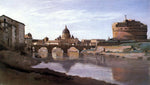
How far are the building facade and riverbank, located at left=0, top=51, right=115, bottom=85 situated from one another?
381 mm

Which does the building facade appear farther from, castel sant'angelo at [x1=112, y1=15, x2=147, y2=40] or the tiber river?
castel sant'angelo at [x1=112, y1=15, x2=147, y2=40]

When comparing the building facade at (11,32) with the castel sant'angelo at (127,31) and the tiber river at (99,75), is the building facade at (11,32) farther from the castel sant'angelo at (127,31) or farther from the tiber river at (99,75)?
the castel sant'angelo at (127,31)

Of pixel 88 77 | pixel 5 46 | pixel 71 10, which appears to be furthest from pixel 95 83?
pixel 5 46

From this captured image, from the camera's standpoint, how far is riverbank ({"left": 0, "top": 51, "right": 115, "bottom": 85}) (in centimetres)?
376

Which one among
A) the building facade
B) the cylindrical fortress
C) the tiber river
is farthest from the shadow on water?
A: the cylindrical fortress

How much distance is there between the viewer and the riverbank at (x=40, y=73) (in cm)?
376

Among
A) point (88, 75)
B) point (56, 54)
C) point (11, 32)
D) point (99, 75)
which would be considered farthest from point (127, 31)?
point (11, 32)

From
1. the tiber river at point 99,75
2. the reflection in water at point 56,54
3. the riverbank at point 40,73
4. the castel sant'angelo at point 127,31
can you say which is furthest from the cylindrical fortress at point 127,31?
the riverbank at point 40,73

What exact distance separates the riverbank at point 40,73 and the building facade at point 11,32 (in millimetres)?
381

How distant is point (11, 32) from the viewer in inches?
172

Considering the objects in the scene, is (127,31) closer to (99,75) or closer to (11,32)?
(99,75)

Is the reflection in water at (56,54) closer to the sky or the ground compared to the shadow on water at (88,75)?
closer to the sky

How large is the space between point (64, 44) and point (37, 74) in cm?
518

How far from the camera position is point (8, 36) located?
Answer: 436 centimetres
